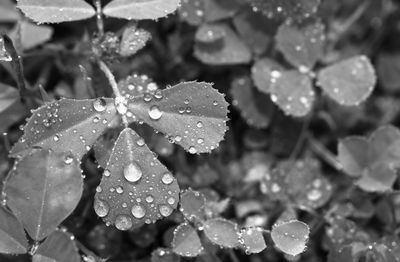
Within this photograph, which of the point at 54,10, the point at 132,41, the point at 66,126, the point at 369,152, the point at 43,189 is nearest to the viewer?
the point at 43,189

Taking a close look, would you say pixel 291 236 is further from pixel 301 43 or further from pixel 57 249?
pixel 301 43

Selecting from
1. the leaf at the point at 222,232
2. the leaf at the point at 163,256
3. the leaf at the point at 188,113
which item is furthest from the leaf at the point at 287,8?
the leaf at the point at 163,256

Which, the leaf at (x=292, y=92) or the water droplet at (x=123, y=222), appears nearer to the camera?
the water droplet at (x=123, y=222)

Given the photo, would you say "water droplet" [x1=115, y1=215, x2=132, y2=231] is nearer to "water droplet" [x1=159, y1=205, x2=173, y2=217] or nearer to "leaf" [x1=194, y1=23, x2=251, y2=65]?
"water droplet" [x1=159, y1=205, x2=173, y2=217]

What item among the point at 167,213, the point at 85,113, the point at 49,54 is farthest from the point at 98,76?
the point at 167,213

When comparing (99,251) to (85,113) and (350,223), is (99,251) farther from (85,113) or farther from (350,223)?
(350,223)

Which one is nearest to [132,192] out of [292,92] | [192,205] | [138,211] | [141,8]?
[138,211]

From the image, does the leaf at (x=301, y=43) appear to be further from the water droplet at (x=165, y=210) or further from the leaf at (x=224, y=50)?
the water droplet at (x=165, y=210)
